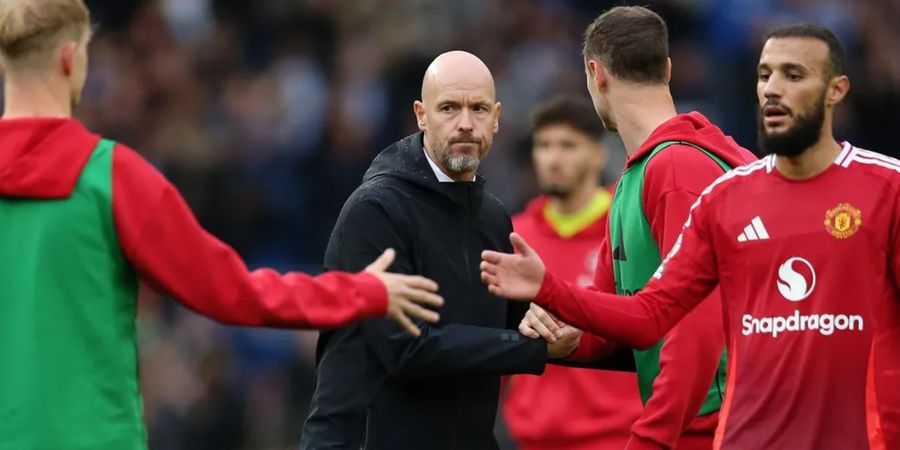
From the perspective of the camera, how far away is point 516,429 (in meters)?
9.34

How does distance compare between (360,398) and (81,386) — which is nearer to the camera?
(81,386)

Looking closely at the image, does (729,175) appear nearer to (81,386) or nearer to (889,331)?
(889,331)

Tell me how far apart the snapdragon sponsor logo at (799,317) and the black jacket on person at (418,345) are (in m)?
1.07

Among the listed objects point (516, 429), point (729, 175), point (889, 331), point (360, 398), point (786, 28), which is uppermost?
point (786, 28)

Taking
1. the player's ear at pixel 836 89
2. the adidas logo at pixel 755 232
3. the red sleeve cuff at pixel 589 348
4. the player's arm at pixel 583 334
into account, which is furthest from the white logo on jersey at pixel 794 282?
the red sleeve cuff at pixel 589 348

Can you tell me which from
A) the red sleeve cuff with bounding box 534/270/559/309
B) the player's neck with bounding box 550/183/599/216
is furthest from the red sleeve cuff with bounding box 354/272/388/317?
the player's neck with bounding box 550/183/599/216

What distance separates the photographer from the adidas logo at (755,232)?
226 inches

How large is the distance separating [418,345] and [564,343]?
2.21 feet

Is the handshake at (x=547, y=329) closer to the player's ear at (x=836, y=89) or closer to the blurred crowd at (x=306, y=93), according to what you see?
the player's ear at (x=836, y=89)

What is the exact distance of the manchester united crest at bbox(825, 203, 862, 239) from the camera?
18.3 feet

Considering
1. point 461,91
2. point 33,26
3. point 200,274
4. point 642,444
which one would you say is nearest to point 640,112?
point 461,91

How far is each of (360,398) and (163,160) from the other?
7896 millimetres

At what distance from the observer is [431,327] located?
20.9ft

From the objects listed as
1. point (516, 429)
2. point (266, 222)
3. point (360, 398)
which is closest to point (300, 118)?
point (266, 222)
